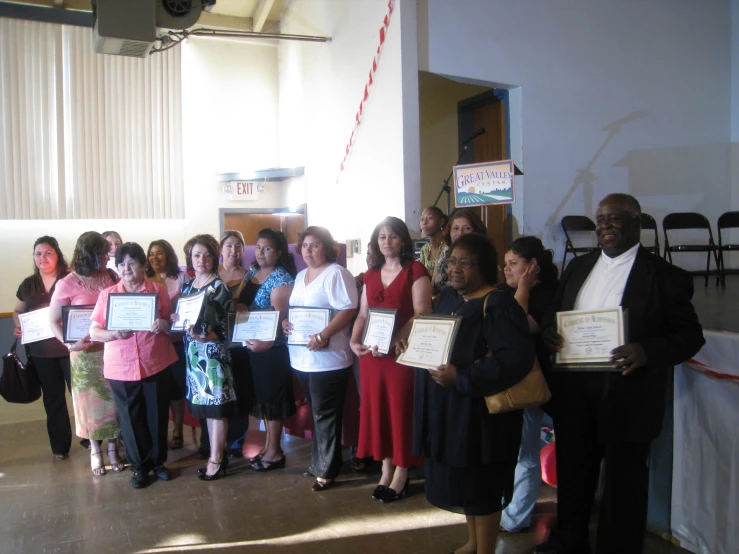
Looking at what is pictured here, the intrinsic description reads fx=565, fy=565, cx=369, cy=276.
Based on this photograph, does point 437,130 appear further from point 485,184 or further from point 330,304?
point 330,304

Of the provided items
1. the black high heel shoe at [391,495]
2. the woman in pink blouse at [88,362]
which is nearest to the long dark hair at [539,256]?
the black high heel shoe at [391,495]

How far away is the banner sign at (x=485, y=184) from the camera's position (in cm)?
458

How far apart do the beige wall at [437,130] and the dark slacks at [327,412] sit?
195 inches

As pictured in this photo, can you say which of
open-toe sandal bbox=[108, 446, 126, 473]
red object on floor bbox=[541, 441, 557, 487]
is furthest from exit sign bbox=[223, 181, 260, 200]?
red object on floor bbox=[541, 441, 557, 487]

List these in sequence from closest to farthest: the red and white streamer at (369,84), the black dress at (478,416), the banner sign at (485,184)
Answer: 1. the black dress at (478,416)
2. the banner sign at (485,184)
3. the red and white streamer at (369,84)

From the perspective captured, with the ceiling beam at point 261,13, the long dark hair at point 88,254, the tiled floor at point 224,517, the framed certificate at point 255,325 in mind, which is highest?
the ceiling beam at point 261,13

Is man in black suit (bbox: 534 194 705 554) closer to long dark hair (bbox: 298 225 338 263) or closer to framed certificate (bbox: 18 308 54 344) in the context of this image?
long dark hair (bbox: 298 225 338 263)

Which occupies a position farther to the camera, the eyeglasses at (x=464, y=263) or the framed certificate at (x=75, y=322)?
the framed certificate at (x=75, y=322)

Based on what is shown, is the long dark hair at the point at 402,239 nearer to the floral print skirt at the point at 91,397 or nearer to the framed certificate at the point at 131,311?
the framed certificate at the point at 131,311

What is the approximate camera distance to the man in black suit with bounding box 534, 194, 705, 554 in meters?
2.16

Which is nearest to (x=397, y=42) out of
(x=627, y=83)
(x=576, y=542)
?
(x=627, y=83)

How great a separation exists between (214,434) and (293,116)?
6258 mm

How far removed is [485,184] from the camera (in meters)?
4.71

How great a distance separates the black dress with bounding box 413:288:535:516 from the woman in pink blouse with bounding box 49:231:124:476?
2479mm
